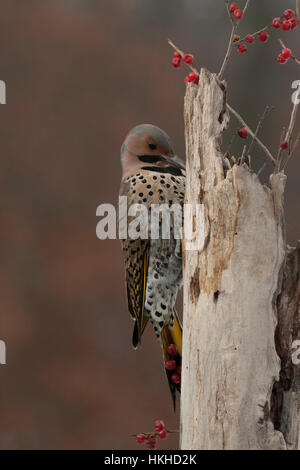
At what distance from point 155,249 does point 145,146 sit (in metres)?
0.36

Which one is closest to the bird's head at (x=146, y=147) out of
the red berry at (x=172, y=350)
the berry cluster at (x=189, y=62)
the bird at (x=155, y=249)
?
the bird at (x=155, y=249)

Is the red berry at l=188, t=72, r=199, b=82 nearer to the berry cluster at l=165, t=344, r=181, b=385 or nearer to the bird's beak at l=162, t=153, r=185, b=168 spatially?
the bird's beak at l=162, t=153, r=185, b=168

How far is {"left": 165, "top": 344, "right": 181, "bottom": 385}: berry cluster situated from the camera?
96.0 inches

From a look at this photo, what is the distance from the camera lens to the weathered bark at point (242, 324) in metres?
1.83

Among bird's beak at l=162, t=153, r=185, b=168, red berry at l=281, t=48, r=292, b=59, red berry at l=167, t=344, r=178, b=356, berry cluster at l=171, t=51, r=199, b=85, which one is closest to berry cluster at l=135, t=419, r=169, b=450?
red berry at l=167, t=344, r=178, b=356

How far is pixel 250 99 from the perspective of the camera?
562cm

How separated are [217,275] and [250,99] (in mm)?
3962

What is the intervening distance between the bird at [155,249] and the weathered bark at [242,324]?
470 mm

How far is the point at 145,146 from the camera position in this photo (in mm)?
2408

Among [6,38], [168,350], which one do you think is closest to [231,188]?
[168,350]

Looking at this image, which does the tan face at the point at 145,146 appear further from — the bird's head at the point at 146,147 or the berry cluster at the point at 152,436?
the berry cluster at the point at 152,436

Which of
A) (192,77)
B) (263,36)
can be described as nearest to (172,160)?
(192,77)

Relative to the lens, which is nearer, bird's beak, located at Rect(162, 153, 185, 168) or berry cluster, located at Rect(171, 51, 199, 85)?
berry cluster, located at Rect(171, 51, 199, 85)

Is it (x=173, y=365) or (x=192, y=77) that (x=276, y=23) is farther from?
(x=173, y=365)
